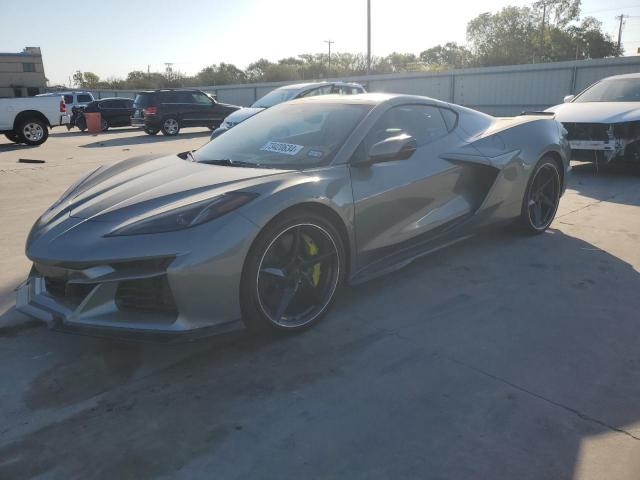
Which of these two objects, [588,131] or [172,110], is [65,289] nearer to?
[588,131]

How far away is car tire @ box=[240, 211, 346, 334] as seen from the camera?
2746mm

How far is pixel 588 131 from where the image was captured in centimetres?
749

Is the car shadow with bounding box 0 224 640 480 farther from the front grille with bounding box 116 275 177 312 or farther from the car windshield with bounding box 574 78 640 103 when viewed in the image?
the car windshield with bounding box 574 78 640 103

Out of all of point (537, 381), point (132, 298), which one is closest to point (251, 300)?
point (132, 298)

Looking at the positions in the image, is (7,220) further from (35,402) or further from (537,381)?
(537,381)

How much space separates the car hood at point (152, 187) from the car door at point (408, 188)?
58cm

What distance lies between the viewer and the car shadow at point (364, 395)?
2025mm

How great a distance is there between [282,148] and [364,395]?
177 centimetres

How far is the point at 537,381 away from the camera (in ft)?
8.30

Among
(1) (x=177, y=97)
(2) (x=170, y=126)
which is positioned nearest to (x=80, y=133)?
(2) (x=170, y=126)

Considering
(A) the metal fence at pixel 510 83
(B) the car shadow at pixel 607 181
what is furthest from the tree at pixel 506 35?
(B) the car shadow at pixel 607 181

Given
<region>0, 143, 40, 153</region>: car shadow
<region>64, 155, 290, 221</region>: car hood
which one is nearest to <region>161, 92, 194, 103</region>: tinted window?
<region>0, 143, 40, 153</region>: car shadow

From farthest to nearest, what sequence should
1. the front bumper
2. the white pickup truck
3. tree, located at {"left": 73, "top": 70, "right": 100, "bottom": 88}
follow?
tree, located at {"left": 73, "top": 70, "right": 100, "bottom": 88}
the white pickup truck
the front bumper

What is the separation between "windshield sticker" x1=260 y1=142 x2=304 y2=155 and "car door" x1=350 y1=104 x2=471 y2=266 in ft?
1.34
